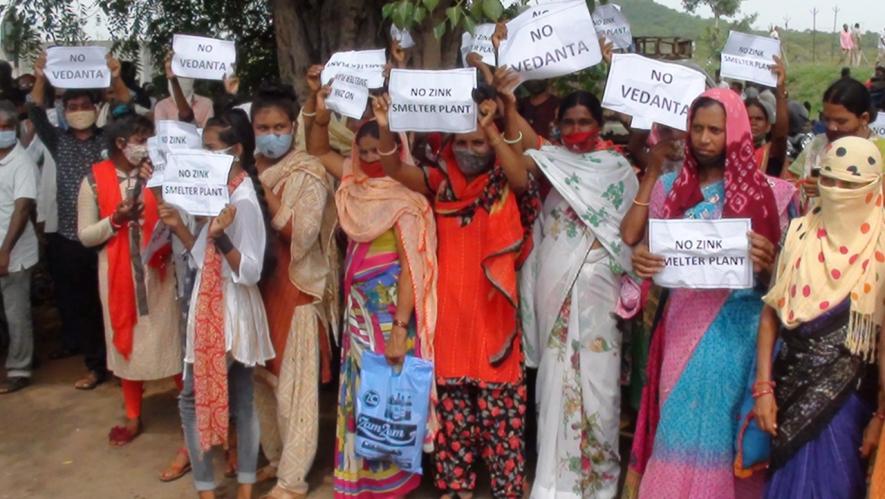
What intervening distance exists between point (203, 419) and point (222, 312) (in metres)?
0.46

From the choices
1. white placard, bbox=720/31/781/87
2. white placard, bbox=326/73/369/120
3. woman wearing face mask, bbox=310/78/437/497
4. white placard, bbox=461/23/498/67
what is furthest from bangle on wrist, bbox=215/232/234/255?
white placard, bbox=720/31/781/87

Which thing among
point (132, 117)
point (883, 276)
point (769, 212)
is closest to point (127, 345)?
point (132, 117)

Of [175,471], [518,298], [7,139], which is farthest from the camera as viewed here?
[7,139]

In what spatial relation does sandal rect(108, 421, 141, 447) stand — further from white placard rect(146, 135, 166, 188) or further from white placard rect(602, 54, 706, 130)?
white placard rect(602, 54, 706, 130)

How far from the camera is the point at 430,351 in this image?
4.10 meters

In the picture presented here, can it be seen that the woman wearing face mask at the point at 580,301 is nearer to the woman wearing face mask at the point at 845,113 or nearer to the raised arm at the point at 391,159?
the raised arm at the point at 391,159

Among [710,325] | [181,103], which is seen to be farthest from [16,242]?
[710,325]

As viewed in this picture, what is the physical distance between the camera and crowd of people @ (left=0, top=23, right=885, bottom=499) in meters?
3.25

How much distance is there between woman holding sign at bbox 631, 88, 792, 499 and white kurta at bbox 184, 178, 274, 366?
1.60 m

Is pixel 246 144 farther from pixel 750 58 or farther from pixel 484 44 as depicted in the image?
pixel 750 58

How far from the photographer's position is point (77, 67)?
17.6ft

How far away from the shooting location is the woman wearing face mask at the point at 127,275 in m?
4.91

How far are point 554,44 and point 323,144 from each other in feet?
3.87

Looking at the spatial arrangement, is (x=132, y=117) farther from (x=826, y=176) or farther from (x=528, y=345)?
(x=826, y=176)
